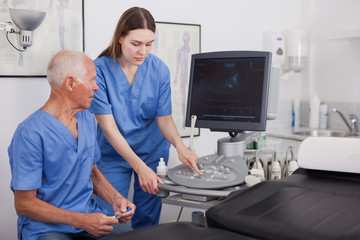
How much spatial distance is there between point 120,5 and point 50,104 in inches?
45.7

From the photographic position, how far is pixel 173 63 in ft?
9.03

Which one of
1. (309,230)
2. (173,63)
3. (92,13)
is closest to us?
(309,230)

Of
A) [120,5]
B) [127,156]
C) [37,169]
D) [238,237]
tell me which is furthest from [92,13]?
[238,237]

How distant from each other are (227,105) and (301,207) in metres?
0.87

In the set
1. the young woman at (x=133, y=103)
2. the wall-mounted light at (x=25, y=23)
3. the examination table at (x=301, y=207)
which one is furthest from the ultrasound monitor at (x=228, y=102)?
the wall-mounted light at (x=25, y=23)

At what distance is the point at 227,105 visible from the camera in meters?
1.78

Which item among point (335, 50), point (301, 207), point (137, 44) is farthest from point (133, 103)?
point (335, 50)

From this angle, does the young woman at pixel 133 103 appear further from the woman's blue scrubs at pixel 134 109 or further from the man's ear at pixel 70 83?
the man's ear at pixel 70 83

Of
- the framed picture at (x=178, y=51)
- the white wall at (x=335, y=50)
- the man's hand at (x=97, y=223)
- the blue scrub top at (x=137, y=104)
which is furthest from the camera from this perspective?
the white wall at (x=335, y=50)

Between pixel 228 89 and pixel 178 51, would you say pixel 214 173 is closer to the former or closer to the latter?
pixel 228 89

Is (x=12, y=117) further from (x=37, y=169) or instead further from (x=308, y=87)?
(x=308, y=87)

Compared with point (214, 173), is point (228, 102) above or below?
above

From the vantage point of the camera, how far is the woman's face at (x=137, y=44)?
1.83 metres

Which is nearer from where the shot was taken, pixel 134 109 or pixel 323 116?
pixel 134 109
